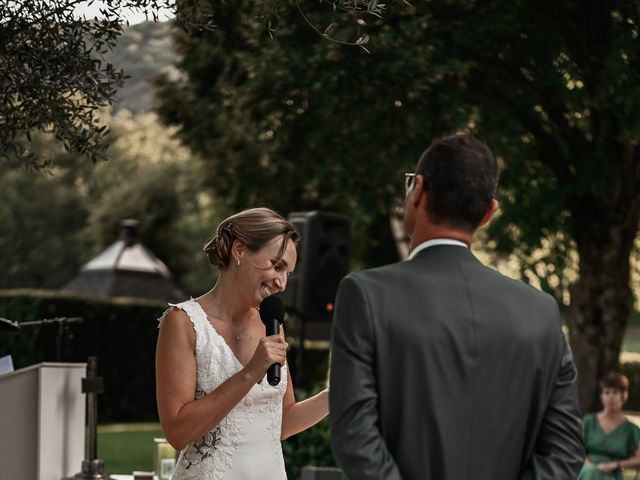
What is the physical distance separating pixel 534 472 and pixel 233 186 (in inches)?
624

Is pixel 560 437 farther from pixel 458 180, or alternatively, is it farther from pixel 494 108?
pixel 494 108

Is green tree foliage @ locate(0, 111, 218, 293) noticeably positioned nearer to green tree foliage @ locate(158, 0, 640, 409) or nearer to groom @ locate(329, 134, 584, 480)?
green tree foliage @ locate(158, 0, 640, 409)

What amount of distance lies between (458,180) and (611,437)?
9.13 m

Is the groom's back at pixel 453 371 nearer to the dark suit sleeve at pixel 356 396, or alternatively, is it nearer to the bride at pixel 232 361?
the dark suit sleeve at pixel 356 396

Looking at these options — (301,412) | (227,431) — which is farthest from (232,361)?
(301,412)

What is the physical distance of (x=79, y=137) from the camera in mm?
5039

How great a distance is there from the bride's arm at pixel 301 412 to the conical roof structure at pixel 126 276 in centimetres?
Result: 2716

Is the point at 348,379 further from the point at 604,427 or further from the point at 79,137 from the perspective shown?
the point at 604,427

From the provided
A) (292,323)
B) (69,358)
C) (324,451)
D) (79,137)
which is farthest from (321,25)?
(69,358)

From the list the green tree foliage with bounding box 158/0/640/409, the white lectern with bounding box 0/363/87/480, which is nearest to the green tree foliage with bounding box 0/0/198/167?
the white lectern with bounding box 0/363/87/480

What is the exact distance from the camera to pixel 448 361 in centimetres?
293

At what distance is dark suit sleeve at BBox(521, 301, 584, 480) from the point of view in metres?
2.99

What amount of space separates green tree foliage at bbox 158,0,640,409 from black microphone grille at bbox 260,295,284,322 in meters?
8.29

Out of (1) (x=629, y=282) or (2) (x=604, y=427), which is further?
(1) (x=629, y=282)
